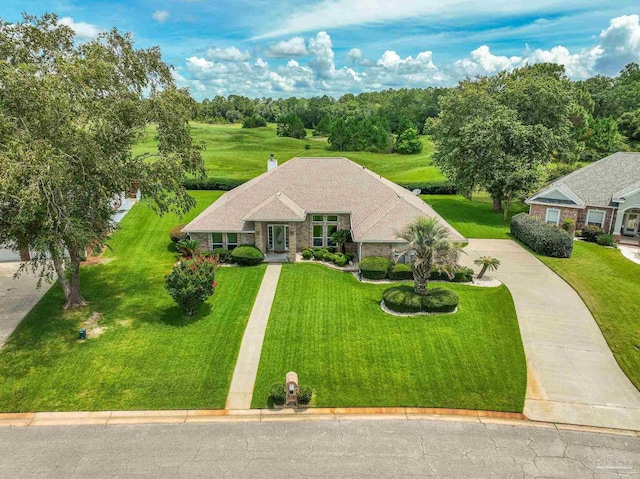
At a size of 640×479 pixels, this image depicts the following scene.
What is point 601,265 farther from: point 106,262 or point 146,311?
point 106,262

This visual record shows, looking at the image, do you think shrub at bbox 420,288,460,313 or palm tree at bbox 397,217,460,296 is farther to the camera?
shrub at bbox 420,288,460,313

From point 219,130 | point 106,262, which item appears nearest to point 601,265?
point 106,262

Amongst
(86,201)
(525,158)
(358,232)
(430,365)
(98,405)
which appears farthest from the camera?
(525,158)

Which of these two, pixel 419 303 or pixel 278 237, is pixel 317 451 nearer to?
pixel 419 303

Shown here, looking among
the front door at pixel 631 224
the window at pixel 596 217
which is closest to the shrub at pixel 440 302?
the window at pixel 596 217

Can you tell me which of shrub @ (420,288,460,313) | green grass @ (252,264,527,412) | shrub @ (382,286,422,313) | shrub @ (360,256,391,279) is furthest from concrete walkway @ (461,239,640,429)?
shrub @ (360,256,391,279)

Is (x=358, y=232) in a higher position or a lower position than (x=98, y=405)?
higher

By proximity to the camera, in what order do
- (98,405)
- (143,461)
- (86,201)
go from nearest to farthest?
(143,461)
(98,405)
(86,201)

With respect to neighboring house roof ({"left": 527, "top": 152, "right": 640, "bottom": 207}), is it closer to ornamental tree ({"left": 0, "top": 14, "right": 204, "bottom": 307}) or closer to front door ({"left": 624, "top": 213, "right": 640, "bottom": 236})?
front door ({"left": 624, "top": 213, "right": 640, "bottom": 236})
